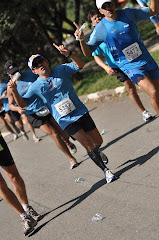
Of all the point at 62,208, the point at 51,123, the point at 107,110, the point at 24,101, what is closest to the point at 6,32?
the point at 107,110

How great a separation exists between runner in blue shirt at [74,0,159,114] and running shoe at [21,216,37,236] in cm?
233

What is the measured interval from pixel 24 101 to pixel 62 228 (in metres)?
2.01

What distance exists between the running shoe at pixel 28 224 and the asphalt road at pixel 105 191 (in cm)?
7

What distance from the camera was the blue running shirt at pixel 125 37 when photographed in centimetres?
573

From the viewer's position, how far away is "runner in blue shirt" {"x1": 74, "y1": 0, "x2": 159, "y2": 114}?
5.70m

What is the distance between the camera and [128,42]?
5848 mm

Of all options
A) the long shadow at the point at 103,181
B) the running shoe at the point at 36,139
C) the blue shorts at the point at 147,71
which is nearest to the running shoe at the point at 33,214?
the long shadow at the point at 103,181

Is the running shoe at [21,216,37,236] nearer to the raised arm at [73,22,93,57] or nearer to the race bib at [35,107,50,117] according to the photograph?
the raised arm at [73,22,93,57]

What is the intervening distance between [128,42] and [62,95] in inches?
47.3

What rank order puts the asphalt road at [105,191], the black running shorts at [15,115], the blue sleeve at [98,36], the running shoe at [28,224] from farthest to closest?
the black running shorts at [15,115]
the blue sleeve at [98,36]
the running shoe at [28,224]
the asphalt road at [105,191]

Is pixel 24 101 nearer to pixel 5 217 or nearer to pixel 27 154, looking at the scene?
pixel 5 217

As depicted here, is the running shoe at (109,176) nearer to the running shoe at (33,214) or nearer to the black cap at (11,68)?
the running shoe at (33,214)

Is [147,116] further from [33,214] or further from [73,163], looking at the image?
[33,214]

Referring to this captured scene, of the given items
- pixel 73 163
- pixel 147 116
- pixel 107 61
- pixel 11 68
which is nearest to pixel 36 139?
pixel 73 163
